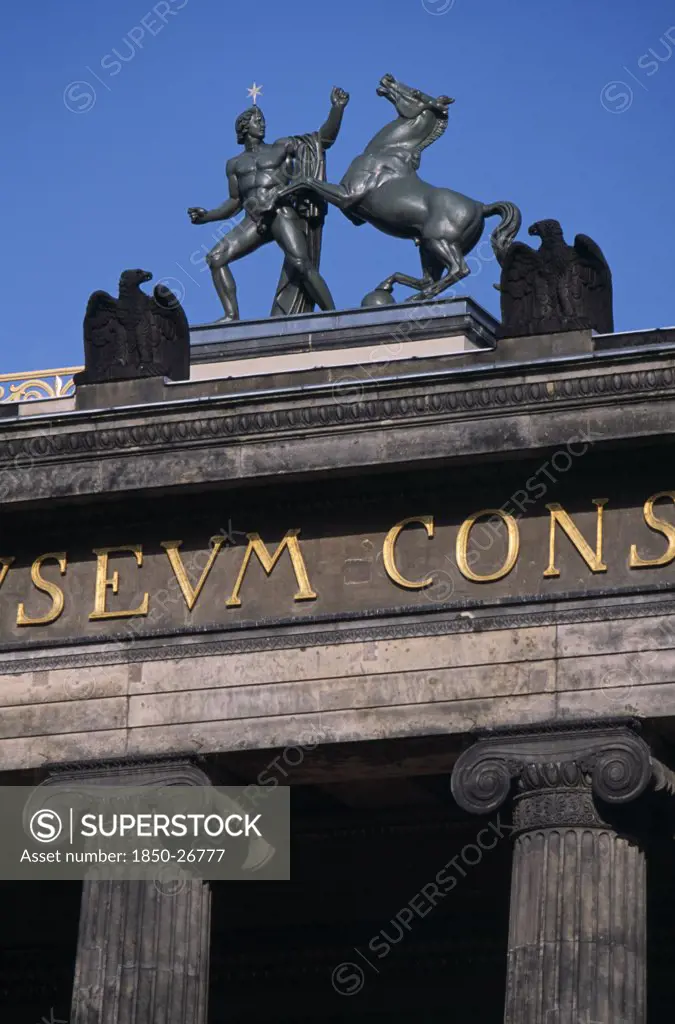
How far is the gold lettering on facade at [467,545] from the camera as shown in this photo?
3519 cm

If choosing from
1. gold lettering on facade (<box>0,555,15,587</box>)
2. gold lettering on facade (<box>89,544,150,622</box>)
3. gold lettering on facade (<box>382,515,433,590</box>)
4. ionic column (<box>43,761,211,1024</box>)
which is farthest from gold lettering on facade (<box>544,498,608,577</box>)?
gold lettering on facade (<box>0,555,15,587</box>)

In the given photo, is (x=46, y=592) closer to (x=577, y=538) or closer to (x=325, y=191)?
(x=577, y=538)

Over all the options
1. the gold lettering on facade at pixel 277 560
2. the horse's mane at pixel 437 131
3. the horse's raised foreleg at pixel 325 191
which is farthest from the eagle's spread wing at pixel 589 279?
the horse's mane at pixel 437 131

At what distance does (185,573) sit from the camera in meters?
36.6

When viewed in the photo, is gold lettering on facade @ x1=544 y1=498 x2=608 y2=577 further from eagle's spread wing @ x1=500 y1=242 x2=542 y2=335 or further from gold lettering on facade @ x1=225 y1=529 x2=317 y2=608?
gold lettering on facade @ x1=225 y1=529 x2=317 y2=608

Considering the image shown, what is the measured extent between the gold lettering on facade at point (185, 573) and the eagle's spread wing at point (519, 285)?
188 inches

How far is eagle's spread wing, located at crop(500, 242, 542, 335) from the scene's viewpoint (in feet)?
119

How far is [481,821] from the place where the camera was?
4006 centimetres

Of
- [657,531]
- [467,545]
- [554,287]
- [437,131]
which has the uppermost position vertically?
[437,131]

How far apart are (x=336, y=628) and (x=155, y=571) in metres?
2.77

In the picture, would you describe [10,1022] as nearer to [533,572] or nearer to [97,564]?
[97,564]

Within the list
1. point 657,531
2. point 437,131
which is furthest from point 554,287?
point 437,131

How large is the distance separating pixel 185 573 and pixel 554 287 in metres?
6.11

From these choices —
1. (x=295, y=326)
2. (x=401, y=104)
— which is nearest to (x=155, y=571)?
(x=295, y=326)
